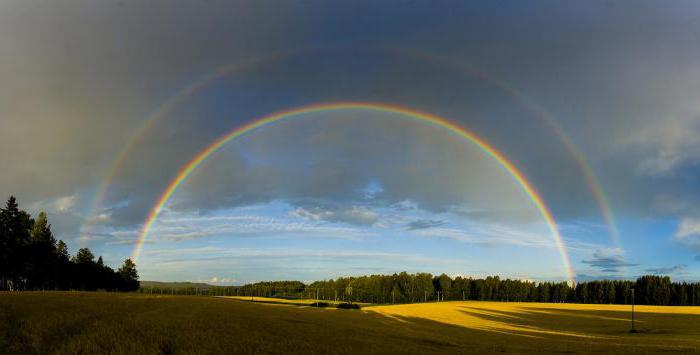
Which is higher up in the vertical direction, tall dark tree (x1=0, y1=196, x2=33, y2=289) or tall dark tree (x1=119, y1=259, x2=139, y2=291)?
tall dark tree (x1=0, y1=196, x2=33, y2=289)

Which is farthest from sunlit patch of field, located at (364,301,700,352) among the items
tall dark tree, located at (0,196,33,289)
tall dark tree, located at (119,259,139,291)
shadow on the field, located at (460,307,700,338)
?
tall dark tree, located at (119,259,139,291)

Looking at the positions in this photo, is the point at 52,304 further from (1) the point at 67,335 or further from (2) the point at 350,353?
(2) the point at 350,353

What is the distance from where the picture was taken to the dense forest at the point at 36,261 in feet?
325

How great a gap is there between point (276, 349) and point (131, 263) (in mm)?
188457

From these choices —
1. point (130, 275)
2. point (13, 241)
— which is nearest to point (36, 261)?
point (13, 241)

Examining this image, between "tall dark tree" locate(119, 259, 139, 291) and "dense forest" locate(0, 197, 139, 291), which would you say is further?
"tall dark tree" locate(119, 259, 139, 291)

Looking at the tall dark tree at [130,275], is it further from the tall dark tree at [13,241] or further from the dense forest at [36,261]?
the tall dark tree at [13,241]

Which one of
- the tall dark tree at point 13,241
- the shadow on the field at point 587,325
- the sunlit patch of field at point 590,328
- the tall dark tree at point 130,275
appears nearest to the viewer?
the sunlit patch of field at point 590,328

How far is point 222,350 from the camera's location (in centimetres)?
2502

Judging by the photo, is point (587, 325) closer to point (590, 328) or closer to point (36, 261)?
point (590, 328)

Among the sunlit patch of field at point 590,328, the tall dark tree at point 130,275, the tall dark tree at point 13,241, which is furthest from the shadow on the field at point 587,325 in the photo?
the tall dark tree at point 130,275

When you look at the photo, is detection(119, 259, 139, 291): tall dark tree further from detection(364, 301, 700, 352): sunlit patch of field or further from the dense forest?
detection(364, 301, 700, 352): sunlit patch of field

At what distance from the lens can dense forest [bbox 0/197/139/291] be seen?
9919 centimetres

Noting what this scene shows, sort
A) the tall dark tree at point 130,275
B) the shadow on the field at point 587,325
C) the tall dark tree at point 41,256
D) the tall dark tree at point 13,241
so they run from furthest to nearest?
the tall dark tree at point 130,275 < the tall dark tree at point 41,256 < the tall dark tree at point 13,241 < the shadow on the field at point 587,325
